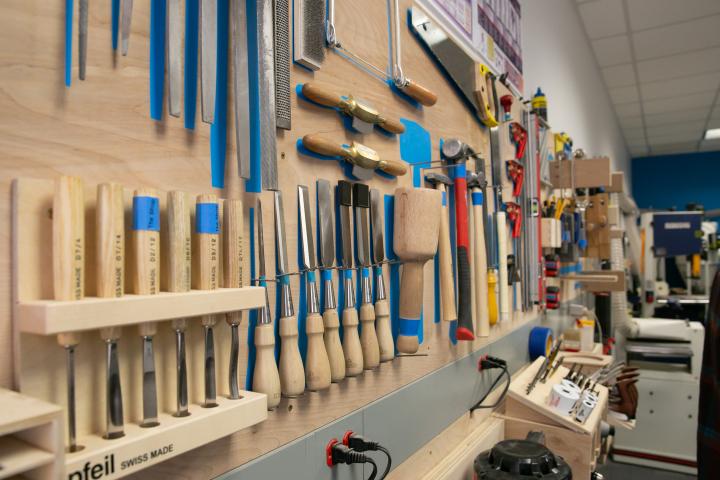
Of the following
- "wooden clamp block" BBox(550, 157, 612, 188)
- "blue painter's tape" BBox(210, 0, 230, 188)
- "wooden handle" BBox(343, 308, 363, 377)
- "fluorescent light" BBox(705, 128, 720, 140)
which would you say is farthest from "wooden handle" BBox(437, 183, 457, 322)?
"fluorescent light" BBox(705, 128, 720, 140)

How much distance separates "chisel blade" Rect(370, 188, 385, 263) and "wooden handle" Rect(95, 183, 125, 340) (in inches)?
22.9

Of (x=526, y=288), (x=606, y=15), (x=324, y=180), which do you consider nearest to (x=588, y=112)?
(x=606, y=15)

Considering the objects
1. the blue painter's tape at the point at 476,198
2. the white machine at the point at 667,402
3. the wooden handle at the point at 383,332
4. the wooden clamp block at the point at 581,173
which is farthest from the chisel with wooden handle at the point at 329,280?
the white machine at the point at 667,402

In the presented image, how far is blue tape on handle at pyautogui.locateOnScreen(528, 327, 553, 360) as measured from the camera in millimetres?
2082

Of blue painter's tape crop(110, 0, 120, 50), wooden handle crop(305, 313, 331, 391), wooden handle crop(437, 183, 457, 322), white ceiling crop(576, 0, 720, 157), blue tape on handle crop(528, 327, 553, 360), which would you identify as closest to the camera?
blue painter's tape crop(110, 0, 120, 50)

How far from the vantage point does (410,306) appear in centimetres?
103

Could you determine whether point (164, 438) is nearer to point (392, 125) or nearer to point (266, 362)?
point (266, 362)

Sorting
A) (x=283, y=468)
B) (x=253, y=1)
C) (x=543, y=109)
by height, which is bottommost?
(x=283, y=468)

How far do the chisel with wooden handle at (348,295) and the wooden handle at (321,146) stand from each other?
0.19 feet

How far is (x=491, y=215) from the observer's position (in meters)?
1.69

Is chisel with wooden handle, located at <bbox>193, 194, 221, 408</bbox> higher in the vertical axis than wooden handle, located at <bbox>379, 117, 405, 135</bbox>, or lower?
lower

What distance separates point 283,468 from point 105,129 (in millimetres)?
564

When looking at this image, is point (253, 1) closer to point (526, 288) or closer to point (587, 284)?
point (526, 288)

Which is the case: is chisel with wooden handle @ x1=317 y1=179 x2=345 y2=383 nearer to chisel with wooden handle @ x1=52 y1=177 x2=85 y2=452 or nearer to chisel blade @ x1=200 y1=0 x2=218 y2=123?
chisel blade @ x1=200 y1=0 x2=218 y2=123
